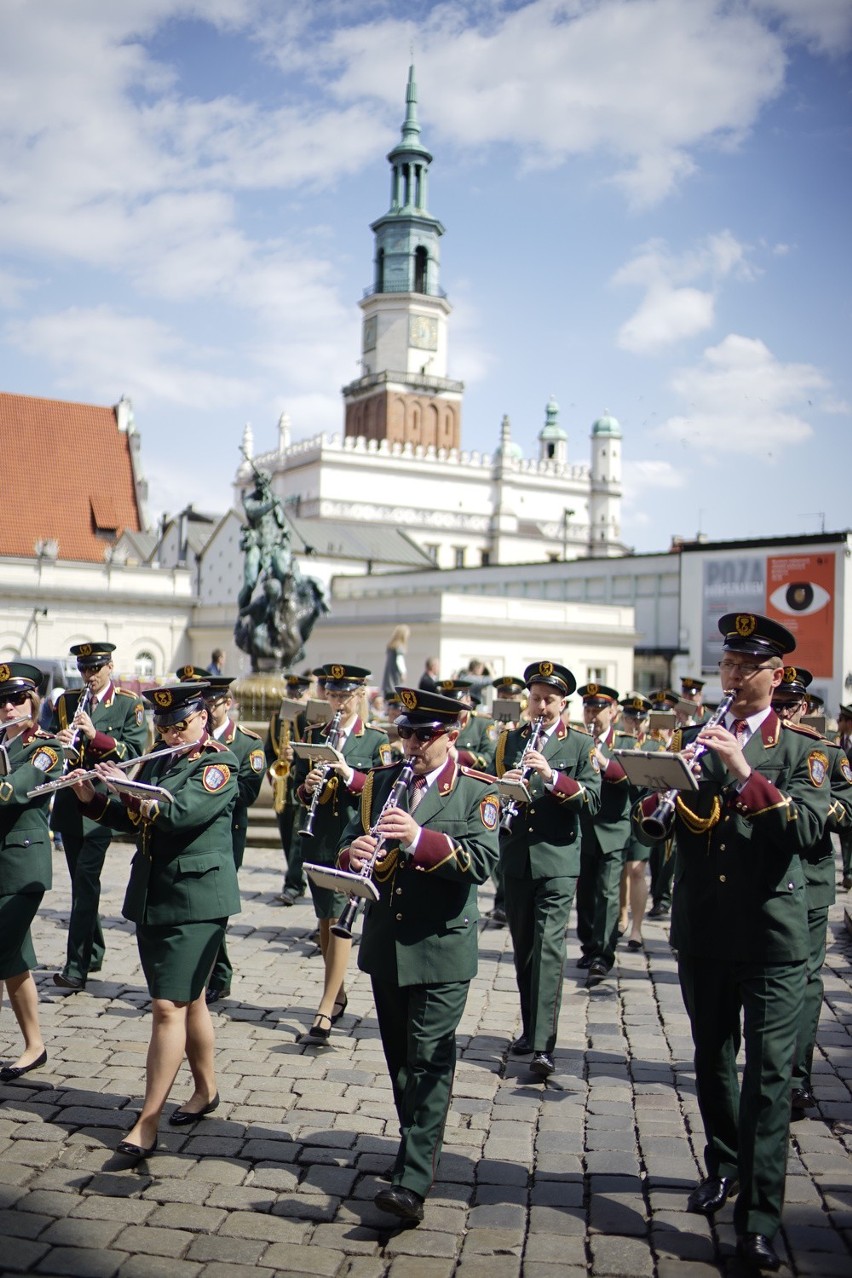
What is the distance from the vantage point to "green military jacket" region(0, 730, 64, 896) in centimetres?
653

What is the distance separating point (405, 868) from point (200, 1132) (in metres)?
1.79

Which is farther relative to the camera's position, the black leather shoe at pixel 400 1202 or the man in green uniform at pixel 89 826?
the man in green uniform at pixel 89 826

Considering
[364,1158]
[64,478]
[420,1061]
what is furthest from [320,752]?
[64,478]

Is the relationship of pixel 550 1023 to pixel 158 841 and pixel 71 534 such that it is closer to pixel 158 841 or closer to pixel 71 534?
pixel 158 841

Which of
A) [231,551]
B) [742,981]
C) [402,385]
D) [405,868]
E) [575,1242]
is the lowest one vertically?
[575,1242]

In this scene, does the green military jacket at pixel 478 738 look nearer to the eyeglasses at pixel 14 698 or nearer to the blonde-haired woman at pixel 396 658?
the blonde-haired woman at pixel 396 658

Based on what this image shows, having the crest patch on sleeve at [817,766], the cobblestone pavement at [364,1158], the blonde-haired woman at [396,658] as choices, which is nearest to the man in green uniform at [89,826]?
the cobblestone pavement at [364,1158]

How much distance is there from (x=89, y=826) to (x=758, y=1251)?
5560 millimetres

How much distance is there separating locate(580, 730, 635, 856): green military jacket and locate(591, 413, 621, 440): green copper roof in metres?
93.5

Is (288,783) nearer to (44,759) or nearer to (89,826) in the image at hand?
(89,826)

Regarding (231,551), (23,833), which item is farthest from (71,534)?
(23,833)

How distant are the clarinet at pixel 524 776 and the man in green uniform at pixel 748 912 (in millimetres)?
1974

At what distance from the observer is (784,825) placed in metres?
4.78

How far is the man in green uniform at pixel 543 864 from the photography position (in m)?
7.07
